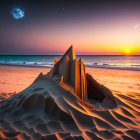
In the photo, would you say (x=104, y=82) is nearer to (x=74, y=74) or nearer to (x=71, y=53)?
(x=71, y=53)

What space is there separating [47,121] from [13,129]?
537mm

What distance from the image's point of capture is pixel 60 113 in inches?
76.1

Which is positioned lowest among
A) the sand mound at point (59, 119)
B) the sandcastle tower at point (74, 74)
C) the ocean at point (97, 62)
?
the sand mound at point (59, 119)

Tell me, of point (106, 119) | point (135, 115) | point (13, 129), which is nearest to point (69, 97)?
point (106, 119)

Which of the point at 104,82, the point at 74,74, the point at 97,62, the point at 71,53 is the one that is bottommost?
the point at 104,82

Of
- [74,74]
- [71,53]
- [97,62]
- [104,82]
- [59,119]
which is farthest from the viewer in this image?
[97,62]

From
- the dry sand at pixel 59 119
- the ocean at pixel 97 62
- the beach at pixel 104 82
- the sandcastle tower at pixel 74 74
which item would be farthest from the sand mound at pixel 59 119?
the ocean at pixel 97 62

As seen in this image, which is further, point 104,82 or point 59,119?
point 104,82

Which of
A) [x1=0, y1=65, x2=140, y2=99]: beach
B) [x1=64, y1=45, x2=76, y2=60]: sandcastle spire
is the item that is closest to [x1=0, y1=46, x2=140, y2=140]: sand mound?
[x1=64, y1=45, x2=76, y2=60]: sandcastle spire

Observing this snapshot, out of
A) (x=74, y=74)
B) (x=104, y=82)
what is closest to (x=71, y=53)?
(x=74, y=74)

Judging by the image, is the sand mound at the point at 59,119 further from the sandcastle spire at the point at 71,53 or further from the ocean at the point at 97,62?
the ocean at the point at 97,62

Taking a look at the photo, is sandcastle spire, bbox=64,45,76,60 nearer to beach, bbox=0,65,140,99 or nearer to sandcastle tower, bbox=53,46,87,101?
sandcastle tower, bbox=53,46,87,101

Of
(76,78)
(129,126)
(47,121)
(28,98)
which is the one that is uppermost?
(76,78)

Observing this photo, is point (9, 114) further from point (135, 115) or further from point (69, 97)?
point (135, 115)
